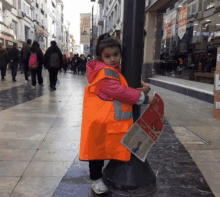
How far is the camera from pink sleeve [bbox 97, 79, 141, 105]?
1.80m

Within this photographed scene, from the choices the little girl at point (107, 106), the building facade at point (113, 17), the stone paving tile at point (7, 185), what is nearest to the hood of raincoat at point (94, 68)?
the little girl at point (107, 106)

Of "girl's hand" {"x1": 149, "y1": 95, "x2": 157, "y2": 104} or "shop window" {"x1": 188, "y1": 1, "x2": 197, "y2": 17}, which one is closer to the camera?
"girl's hand" {"x1": 149, "y1": 95, "x2": 157, "y2": 104}

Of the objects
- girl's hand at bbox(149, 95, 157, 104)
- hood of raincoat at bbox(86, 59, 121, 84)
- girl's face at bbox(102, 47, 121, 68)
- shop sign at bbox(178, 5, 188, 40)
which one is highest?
shop sign at bbox(178, 5, 188, 40)

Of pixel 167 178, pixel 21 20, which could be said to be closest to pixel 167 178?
pixel 167 178

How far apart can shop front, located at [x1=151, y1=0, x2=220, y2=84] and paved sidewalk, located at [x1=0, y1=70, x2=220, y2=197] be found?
4042 millimetres

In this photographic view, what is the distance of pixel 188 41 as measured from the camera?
387 inches

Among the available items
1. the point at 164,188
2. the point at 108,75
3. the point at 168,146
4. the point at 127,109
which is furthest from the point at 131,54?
the point at 168,146

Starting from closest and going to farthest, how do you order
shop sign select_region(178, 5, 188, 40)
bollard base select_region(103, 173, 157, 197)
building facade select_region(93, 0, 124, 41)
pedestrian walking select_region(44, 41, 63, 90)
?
bollard base select_region(103, 173, 157, 197) < pedestrian walking select_region(44, 41, 63, 90) < shop sign select_region(178, 5, 188, 40) < building facade select_region(93, 0, 124, 41)

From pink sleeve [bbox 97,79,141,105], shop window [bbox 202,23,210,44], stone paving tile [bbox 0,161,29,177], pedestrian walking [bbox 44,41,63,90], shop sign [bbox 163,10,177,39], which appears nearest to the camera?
pink sleeve [bbox 97,79,141,105]

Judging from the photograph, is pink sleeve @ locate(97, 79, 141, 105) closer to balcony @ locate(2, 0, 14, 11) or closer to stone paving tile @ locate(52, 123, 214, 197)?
stone paving tile @ locate(52, 123, 214, 197)

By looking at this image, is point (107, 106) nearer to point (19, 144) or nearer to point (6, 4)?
point (19, 144)

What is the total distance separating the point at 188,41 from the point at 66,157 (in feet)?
27.6

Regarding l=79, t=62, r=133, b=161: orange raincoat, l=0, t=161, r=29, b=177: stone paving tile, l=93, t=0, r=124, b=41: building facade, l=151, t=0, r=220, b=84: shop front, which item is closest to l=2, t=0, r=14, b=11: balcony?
l=93, t=0, r=124, b=41: building facade

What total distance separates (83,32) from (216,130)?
31.3 metres
